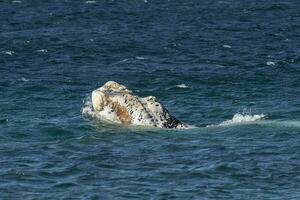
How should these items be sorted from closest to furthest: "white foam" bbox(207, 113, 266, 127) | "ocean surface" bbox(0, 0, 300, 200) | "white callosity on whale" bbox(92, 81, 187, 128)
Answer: "ocean surface" bbox(0, 0, 300, 200) < "white callosity on whale" bbox(92, 81, 187, 128) < "white foam" bbox(207, 113, 266, 127)

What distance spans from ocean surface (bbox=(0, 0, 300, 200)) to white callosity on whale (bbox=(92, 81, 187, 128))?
76 cm

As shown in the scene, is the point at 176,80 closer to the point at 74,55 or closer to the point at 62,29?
the point at 74,55

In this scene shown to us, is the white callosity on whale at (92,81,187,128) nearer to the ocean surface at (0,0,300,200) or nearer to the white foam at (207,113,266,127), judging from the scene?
the ocean surface at (0,0,300,200)

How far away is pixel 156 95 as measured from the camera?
45594 mm

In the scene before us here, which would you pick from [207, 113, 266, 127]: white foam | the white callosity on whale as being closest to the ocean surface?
[207, 113, 266, 127]: white foam

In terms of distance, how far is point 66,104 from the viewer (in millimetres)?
42844

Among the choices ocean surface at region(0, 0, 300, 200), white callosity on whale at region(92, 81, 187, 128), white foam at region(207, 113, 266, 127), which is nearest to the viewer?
ocean surface at region(0, 0, 300, 200)

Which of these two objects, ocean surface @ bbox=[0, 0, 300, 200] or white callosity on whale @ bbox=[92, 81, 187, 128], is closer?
ocean surface @ bbox=[0, 0, 300, 200]

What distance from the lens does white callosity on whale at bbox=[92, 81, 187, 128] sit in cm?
3700

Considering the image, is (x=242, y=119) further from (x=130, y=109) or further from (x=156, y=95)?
(x=156, y=95)

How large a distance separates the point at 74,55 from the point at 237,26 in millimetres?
17629

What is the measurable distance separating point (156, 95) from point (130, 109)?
27.0 ft

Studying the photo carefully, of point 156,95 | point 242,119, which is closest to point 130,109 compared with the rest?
point 242,119

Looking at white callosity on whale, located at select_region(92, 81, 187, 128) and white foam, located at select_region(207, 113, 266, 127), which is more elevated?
white callosity on whale, located at select_region(92, 81, 187, 128)
